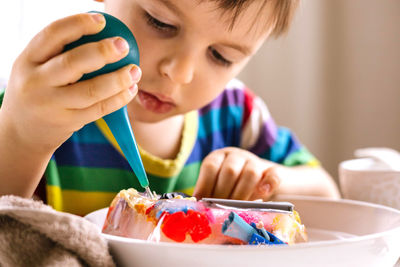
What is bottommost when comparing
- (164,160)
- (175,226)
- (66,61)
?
(164,160)

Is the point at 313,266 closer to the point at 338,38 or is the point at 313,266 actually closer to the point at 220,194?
the point at 220,194

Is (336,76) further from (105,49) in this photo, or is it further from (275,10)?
(105,49)

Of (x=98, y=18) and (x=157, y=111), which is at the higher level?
(x=98, y=18)

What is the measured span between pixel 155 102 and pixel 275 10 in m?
0.20

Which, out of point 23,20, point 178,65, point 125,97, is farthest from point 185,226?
point 23,20

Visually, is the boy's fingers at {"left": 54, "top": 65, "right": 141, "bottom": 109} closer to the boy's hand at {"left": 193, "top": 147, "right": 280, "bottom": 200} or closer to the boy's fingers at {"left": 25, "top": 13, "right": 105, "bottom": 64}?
the boy's fingers at {"left": 25, "top": 13, "right": 105, "bottom": 64}

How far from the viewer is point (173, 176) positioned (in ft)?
2.66

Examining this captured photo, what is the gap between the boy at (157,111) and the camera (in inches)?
15.6

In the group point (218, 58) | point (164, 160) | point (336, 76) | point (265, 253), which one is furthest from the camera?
point (336, 76)

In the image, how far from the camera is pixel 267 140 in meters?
0.92

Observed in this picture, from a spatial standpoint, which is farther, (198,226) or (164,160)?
(164,160)

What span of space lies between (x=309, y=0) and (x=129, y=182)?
2.75ft

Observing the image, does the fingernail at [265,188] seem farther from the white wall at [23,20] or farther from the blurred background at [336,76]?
the blurred background at [336,76]

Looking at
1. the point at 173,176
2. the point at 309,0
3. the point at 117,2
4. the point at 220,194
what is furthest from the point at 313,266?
the point at 309,0
